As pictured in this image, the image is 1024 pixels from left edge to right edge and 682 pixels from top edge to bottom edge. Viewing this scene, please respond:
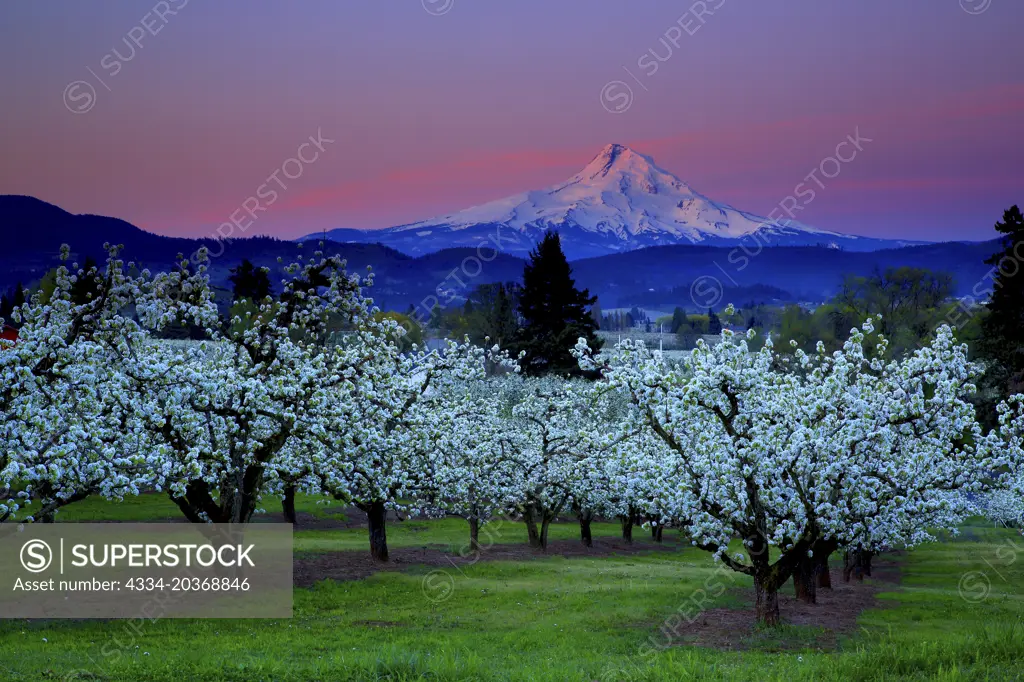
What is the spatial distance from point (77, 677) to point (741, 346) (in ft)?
55.8

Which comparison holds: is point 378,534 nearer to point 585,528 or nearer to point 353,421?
point 353,421

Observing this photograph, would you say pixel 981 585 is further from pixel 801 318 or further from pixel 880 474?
pixel 801 318

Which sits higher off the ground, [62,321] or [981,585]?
[62,321]

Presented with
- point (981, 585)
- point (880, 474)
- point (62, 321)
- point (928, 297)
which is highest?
point (928, 297)

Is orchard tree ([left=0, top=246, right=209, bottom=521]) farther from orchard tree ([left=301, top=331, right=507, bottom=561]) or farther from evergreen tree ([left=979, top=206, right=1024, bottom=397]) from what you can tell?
evergreen tree ([left=979, top=206, right=1024, bottom=397])

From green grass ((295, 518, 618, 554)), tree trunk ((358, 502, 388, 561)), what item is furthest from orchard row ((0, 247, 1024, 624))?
green grass ((295, 518, 618, 554))

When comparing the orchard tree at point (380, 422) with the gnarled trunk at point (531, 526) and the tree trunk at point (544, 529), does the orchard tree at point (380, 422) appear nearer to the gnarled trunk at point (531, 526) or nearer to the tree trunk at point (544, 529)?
the gnarled trunk at point (531, 526)

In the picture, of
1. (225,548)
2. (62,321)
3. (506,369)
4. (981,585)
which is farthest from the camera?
(506,369)

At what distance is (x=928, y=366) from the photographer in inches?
979

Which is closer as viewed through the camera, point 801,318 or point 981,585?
point 981,585

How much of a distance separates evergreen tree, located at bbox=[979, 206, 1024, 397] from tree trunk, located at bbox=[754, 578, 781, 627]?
54.7m

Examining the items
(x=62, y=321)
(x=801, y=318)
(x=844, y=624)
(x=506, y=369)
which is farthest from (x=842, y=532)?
(x=801, y=318)

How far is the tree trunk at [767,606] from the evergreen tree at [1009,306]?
180 ft

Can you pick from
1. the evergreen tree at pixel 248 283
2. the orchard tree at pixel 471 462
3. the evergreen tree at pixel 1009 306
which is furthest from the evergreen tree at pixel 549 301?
the orchard tree at pixel 471 462
